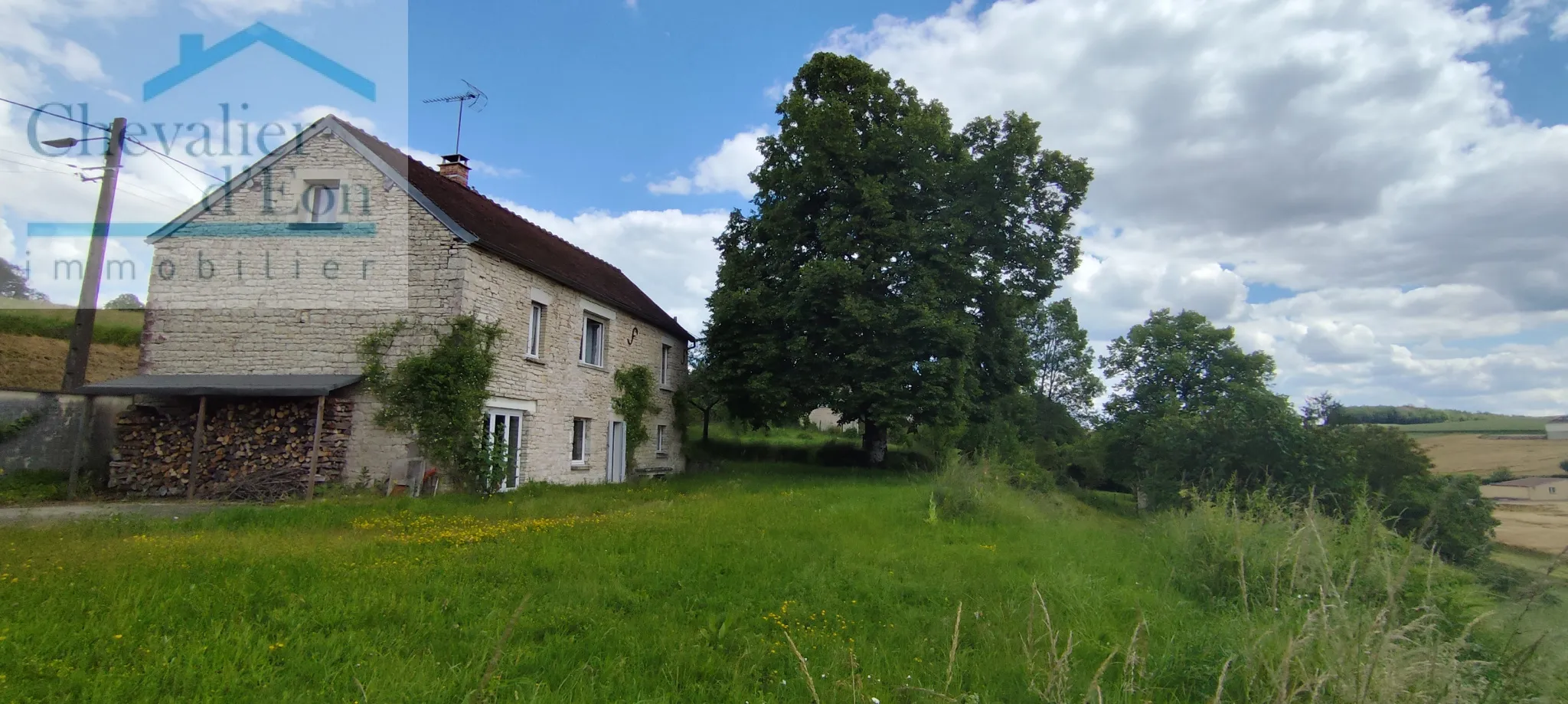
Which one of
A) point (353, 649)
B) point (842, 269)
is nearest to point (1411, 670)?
point (353, 649)

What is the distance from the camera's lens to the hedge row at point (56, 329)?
19.1m

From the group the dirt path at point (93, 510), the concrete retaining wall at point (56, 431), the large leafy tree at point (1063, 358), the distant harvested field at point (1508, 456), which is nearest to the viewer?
the distant harvested field at point (1508, 456)

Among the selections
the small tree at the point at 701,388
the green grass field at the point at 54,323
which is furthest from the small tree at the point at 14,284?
the small tree at the point at 701,388

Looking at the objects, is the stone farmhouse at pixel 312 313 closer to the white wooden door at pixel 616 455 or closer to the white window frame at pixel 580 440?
the white window frame at pixel 580 440

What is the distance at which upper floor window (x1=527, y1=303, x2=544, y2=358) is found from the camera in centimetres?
1544

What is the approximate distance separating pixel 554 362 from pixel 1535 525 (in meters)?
15.2

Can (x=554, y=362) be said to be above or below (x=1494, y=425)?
above

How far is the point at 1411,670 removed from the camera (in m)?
3.36

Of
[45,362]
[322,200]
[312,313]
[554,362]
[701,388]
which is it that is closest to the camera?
[312,313]

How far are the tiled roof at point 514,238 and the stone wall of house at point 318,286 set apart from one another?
1.64 ft

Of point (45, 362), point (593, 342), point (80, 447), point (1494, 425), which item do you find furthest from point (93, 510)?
point (1494, 425)

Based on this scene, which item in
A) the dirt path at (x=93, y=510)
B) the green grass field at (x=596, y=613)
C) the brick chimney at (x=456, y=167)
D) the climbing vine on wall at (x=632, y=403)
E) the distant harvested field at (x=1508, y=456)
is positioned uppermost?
the brick chimney at (x=456, y=167)

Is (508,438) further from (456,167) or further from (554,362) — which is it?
(456,167)

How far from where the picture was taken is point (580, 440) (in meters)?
17.4
